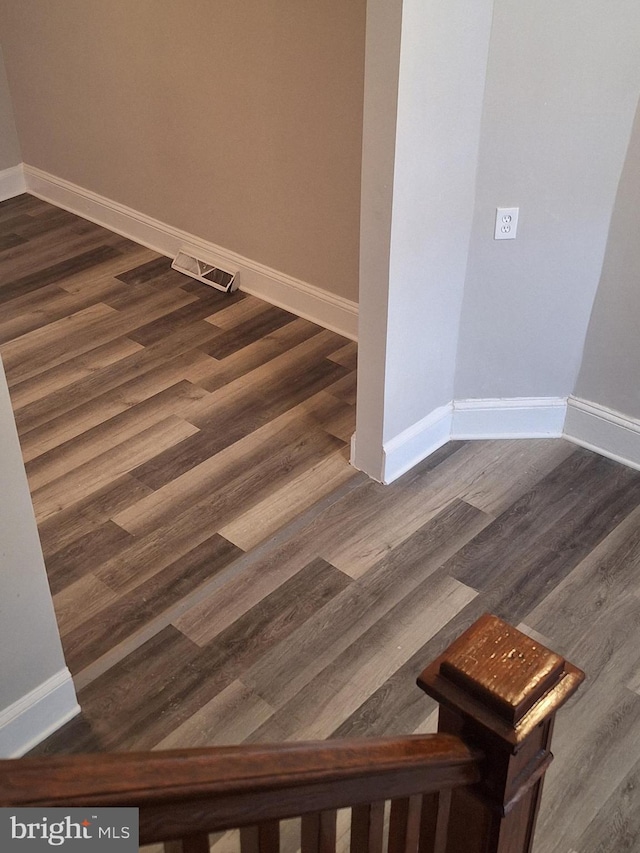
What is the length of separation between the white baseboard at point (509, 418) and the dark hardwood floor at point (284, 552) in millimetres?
52

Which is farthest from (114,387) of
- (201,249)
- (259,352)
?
(201,249)

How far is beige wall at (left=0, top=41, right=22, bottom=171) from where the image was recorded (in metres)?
4.64

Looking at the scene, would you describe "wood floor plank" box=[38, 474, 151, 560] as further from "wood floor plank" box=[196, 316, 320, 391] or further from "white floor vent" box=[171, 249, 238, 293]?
"white floor vent" box=[171, 249, 238, 293]

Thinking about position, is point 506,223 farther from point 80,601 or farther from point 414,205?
point 80,601

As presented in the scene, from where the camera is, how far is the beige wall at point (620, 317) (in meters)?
2.62

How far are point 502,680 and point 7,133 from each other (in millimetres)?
4615

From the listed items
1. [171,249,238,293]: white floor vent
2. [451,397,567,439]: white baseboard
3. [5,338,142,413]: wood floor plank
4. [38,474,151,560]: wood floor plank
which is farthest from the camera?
[171,249,238,293]: white floor vent

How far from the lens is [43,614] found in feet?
6.61

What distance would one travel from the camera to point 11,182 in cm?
485

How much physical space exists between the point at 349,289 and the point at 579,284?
41.8 inches

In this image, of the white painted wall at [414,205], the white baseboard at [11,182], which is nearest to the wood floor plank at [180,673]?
the white painted wall at [414,205]

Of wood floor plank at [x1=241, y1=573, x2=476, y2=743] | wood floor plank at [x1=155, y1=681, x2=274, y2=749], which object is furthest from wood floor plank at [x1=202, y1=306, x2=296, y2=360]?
wood floor plank at [x1=155, y1=681, x2=274, y2=749]

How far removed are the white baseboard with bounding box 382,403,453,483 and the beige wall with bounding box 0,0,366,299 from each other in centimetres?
80

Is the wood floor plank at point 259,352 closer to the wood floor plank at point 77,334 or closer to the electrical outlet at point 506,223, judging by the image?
the wood floor plank at point 77,334
